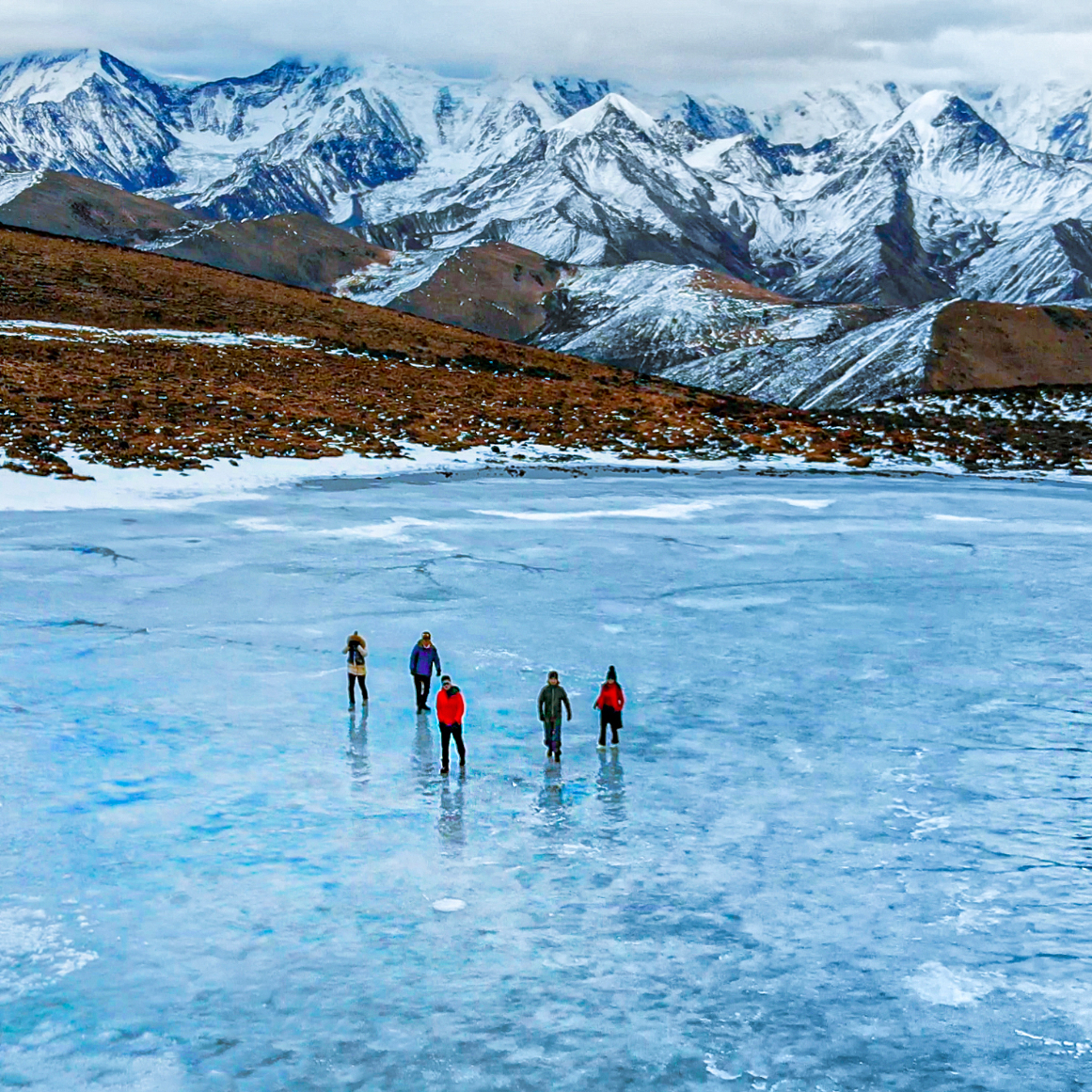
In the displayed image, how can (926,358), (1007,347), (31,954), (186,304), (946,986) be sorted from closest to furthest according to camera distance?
(946,986), (31,954), (186,304), (926,358), (1007,347)

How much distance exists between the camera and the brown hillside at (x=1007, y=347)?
141375 millimetres

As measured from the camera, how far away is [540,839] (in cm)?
1291

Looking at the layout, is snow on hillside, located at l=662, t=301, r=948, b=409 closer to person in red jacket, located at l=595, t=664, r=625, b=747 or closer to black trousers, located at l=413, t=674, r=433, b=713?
black trousers, located at l=413, t=674, r=433, b=713

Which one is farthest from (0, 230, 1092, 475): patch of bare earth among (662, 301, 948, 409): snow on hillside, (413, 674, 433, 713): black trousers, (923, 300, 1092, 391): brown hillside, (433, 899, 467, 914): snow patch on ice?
(923, 300, 1092, 391): brown hillside

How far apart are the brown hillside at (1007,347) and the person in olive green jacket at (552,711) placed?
416 ft

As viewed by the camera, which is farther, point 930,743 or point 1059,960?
point 930,743

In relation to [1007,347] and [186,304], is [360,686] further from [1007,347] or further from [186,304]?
[1007,347]

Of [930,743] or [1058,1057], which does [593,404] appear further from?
[1058,1057]

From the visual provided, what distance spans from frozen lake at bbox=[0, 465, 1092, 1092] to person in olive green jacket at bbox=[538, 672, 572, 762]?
282 mm

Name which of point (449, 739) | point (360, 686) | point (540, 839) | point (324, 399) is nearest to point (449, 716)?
point (449, 739)

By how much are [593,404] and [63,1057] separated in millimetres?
55731

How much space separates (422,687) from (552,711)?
2930mm

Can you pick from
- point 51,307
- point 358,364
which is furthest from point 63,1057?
point 51,307

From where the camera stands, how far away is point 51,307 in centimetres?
7144
